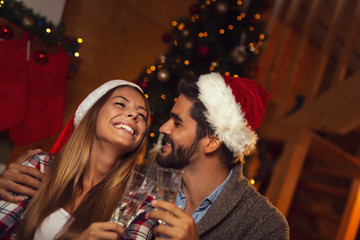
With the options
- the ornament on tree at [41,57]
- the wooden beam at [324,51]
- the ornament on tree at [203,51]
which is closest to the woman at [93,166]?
the ornament on tree at [41,57]

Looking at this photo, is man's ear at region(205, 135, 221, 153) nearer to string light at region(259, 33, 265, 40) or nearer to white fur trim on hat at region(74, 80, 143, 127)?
white fur trim on hat at region(74, 80, 143, 127)

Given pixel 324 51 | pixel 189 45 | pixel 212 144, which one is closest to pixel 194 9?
pixel 189 45

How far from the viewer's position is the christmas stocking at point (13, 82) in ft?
8.34

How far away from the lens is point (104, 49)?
150 inches

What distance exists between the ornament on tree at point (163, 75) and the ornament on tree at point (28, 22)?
3.55 ft

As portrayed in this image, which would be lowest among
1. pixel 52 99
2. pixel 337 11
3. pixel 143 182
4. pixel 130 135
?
pixel 143 182

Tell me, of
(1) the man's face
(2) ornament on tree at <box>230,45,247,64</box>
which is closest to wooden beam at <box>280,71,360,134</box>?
(2) ornament on tree at <box>230,45,247,64</box>

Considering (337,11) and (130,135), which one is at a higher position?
(337,11)

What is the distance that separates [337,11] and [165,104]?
1958 mm

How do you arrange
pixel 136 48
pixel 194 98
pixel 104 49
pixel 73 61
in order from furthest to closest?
pixel 136 48 → pixel 104 49 → pixel 73 61 → pixel 194 98

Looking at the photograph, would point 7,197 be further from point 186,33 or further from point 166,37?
point 186,33

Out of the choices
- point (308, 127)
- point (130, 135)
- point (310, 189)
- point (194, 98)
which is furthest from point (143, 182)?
point (310, 189)

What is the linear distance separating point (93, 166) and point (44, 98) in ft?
3.88

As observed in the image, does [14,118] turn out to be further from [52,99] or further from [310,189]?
[310,189]
